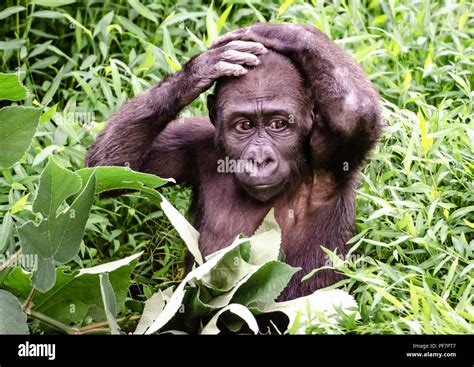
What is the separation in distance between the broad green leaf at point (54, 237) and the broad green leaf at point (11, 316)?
156 mm

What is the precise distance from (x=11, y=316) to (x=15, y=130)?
0.91 metres

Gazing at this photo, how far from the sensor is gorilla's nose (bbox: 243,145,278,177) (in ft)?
19.4

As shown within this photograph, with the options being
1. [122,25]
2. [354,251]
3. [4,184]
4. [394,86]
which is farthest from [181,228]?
[122,25]

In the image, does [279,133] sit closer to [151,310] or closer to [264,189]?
[264,189]

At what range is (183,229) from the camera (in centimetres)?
599

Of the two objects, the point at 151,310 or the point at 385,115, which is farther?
the point at 385,115

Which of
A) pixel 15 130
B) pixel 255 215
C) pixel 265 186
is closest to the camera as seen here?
pixel 15 130

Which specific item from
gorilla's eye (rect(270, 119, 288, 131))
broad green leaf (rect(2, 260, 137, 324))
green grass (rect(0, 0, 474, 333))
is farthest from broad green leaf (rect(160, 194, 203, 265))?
gorilla's eye (rect(270, 119, 288, 131))

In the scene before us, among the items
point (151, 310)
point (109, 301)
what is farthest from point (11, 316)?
point (151, 310)

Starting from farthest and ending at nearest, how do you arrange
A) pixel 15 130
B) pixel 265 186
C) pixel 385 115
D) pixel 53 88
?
pixel 53 88 < pixel 385 115 < pixel 265 186 < pixel 15 130

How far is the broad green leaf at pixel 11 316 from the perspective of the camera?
5207mm

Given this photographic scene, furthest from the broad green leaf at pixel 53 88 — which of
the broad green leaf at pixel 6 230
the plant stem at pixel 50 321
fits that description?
the plant stem at pixel 50 321

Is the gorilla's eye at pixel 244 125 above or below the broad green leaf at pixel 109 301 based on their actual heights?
above

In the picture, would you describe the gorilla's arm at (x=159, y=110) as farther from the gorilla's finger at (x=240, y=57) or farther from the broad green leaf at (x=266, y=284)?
the broad green leaf at (x=266, y=284)
